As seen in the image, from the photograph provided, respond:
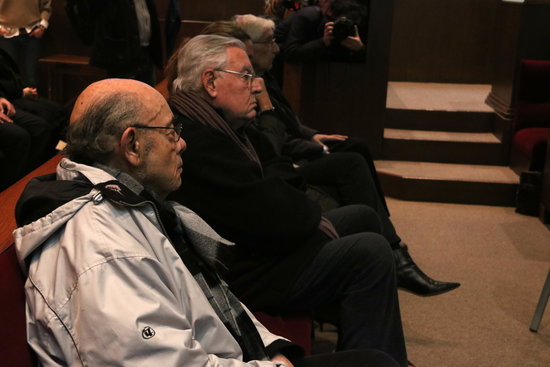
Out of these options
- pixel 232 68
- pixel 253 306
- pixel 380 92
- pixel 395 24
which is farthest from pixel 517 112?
→ pixel 253 306

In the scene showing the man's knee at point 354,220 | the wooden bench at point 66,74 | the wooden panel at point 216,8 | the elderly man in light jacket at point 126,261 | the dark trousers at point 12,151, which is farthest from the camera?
the wooden panel at point 216,8

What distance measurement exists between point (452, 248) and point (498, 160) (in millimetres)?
1425

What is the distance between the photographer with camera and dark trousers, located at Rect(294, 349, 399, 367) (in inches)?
137

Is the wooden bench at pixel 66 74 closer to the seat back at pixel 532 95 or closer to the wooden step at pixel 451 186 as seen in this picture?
the wooden step at pixel 451 186

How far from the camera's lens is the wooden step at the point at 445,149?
5457 mm

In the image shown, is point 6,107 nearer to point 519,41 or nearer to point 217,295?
point 217,295

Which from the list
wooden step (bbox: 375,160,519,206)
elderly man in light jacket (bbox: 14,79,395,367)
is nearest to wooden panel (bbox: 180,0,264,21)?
wooden step (bbox: 375,160,519,206)

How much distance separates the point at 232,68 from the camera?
2.61m

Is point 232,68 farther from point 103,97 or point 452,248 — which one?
point 452,248

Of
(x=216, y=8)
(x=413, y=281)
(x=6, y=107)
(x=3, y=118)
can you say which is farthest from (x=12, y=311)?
(x=216, y=8)

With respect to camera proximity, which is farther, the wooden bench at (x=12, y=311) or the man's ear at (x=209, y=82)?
the man's ear at (x=209, y=82)

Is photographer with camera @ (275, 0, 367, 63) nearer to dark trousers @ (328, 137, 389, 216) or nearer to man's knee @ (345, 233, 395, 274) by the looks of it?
dark trousers @ (328, 137, 389, 216)

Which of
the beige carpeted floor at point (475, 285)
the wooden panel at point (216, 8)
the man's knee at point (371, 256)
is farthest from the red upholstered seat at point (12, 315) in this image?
the wooden panel at point (216, 8)

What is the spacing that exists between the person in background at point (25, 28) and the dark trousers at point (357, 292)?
4250 millimetres
